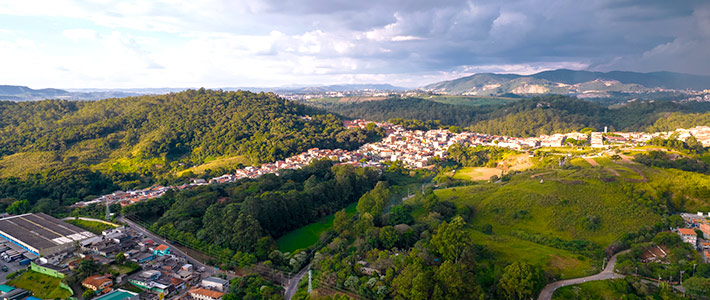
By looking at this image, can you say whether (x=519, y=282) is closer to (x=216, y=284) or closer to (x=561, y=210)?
(x=561, y=210)

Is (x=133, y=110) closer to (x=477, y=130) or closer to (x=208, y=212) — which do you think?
(x=208, y=212)

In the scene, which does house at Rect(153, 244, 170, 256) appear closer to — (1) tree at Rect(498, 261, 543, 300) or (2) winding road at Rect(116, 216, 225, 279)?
(2) winding road at Rect(116, 216, 225, 279)

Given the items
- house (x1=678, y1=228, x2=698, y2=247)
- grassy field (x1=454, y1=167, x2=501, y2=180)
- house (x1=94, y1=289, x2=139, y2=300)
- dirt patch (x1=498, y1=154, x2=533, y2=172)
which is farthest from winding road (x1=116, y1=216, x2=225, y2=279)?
dirt patch (x1=498, y1=154, x2=533, y2=172)

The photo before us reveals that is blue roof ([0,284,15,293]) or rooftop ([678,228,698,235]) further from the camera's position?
rooftop ([678,228,698,235])

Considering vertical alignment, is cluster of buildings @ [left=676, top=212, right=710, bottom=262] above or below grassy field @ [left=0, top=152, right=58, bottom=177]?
below

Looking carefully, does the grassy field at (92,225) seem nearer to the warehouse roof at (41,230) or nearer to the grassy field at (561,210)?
the warehouse roof at (41,230)

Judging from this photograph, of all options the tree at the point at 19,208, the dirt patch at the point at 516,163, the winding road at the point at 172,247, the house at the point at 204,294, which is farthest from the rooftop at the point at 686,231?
the tree at the point at 19,208

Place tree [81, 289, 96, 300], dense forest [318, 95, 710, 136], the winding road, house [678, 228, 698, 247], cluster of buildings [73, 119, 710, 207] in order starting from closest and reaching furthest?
tree [81, 289, 96, 300]
the winding road
house [678, 228, 698, 247]
cluster of buildings [73, 119, 710, 207]
dense forest [318, 95, 710, 136]

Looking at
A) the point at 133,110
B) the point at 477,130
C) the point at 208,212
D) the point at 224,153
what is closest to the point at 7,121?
the point at 133,110
